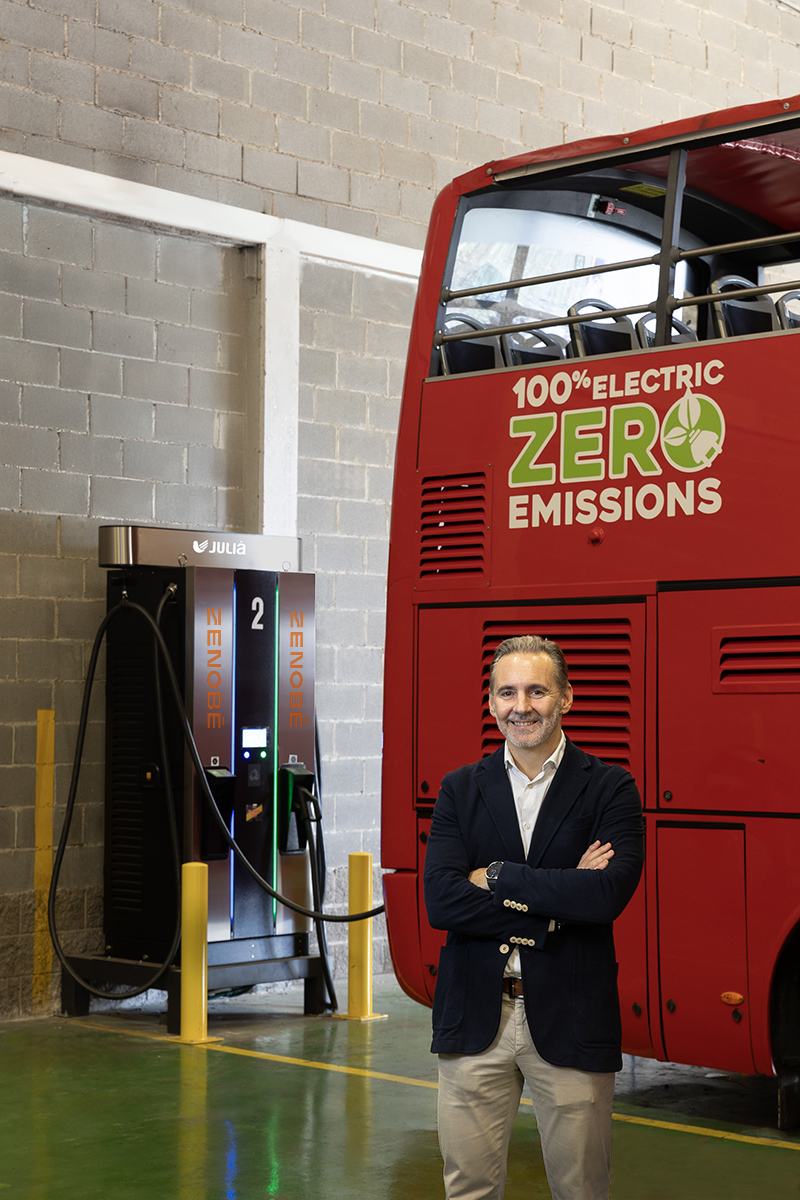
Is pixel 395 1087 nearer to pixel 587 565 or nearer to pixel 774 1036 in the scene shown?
Answer: pixel 774 1036

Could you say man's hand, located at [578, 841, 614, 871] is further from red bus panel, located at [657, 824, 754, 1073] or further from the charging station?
the charging station

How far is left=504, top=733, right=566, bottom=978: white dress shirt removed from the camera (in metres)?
3.70

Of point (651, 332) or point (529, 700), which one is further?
point (651, 332)

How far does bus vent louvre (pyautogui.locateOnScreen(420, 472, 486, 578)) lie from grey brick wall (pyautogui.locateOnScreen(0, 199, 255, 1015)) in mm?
2677

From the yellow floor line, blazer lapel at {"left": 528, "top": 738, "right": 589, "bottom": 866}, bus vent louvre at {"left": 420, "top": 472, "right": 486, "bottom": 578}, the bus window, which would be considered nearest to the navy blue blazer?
blazer lapel at {"left": 528, "top": 738, "right": 589, "bottom": 866}

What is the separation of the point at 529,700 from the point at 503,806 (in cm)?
26

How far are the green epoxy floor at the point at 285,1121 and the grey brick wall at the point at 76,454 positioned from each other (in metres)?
0.96

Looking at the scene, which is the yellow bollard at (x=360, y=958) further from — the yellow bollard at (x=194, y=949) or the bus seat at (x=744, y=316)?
the bus seat at (x=744, y=316)

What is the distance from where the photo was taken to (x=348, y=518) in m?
9.74

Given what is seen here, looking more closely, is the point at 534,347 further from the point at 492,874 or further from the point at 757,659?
the point at 492,874

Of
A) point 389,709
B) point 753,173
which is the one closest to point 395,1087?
point 389,709

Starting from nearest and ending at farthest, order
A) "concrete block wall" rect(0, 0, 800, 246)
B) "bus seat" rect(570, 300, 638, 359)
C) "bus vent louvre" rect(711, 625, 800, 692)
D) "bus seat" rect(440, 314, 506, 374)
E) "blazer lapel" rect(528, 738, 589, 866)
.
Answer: "blazer lapel" rect(528, 738, 589, 866) → "bus vent louvre" rect(711, 625, 800, 692) → "bus seat" rect(570, 300, 638, 359) → "bus seat" rect(440, 314, 506, 374) → "concrete block wall" rect(0, 0, 800, 246)

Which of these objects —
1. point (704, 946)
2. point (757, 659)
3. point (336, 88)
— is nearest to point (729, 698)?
point (757, 659)

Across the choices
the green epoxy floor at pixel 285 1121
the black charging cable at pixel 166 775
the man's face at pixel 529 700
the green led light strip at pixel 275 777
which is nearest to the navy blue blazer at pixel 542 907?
the man's face at pixel 529 700
